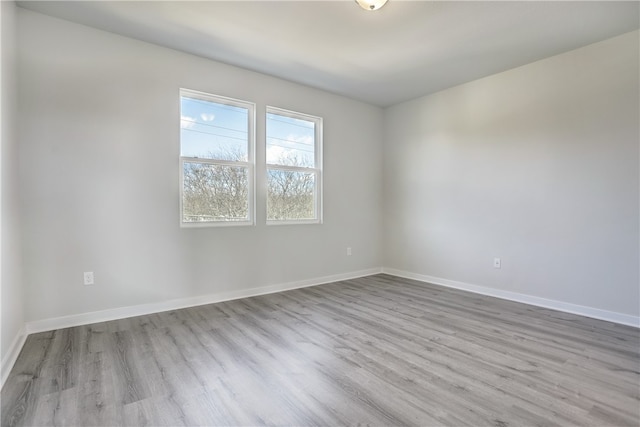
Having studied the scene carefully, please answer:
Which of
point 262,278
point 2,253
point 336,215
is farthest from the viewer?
point 336,215

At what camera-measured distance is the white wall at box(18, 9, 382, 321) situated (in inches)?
103

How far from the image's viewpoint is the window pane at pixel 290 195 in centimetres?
400

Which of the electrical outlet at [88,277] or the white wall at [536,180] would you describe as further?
the white wall at [536,180]

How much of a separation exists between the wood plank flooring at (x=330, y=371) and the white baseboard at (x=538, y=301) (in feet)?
0.62

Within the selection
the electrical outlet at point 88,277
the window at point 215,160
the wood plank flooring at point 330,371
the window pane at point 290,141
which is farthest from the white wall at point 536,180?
the electrical outlet at point 88,277

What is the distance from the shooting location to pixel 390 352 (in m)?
2.30

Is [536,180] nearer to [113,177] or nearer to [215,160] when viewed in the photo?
[215,160]

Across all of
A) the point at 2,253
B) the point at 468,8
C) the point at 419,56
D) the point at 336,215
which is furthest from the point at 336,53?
the point at 2,253

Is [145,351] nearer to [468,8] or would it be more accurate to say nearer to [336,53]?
[336,53]

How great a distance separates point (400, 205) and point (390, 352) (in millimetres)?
2972

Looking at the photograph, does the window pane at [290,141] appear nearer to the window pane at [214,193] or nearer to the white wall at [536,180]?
the window pane at [214,193]

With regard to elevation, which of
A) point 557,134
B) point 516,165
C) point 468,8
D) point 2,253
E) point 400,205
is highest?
point 468,8

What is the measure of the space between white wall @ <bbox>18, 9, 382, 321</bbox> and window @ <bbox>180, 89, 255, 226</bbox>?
11cm

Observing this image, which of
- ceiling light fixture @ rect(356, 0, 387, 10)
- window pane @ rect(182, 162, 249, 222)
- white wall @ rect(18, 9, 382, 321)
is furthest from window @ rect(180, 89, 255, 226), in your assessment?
ceiling light fixture @ rect(356, 0, 387, 10)
